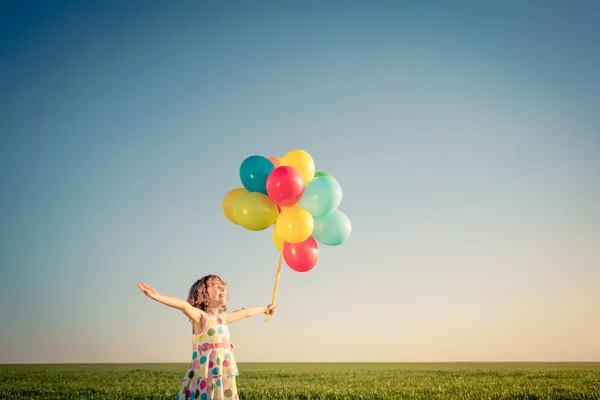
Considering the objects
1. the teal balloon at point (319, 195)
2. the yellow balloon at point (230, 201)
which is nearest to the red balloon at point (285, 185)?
the teal balloon at point (319, 195)

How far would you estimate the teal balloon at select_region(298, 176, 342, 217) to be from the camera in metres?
8.02

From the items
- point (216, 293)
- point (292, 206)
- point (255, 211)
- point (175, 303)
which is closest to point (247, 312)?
point (216, 293)

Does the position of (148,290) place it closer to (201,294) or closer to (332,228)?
(201,294)

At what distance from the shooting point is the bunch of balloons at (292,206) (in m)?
7.75

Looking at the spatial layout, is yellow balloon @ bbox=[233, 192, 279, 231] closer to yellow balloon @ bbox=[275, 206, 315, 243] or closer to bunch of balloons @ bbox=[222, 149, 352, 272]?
bunch of balloons @ bbox=[222, 149, 352, 272]

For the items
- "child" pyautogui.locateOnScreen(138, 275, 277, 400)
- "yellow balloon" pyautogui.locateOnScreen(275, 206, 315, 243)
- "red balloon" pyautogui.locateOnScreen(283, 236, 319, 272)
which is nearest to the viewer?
"child" pyautogui.locateOnScreen(138, 275, 277, 400)

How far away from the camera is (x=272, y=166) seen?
28.0 feet

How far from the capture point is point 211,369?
6.30m

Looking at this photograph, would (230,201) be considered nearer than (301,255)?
No

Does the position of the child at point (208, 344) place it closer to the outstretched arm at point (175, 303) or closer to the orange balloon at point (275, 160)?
the outstretched arm at point (175, 303)

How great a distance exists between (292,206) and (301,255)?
0.81m

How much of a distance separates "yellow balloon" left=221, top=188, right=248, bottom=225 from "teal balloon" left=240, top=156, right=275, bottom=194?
193mm

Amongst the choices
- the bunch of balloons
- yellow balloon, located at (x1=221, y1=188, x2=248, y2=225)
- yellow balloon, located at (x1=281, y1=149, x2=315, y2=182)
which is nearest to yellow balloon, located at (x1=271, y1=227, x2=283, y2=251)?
the bunch of balloons

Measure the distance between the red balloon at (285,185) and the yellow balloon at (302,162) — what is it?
32 centimetres
